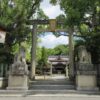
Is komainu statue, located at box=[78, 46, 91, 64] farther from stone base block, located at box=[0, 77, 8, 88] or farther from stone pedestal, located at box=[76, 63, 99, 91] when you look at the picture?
stone base block, located at box=[0, 77, 8, 88]

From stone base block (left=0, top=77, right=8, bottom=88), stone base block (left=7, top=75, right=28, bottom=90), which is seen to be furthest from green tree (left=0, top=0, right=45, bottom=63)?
stone base block (left=7, top=75, right=28, bottom=90)

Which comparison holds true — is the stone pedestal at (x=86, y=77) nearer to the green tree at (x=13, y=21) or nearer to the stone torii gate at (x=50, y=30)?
the stone torii gate at (x=50, y=30)


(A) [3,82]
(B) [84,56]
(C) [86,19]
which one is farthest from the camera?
(C) [86,19]

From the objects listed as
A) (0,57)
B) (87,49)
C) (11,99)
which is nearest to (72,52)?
(87,49)

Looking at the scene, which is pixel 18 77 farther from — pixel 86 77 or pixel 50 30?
pixel 50 30

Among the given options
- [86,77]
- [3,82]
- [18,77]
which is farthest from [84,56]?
[3,82]

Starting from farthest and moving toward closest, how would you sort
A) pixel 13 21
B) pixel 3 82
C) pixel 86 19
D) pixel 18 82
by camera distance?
pixel 13 21 < pixel 86 19 < pixel 3 82 < pixel 18 82

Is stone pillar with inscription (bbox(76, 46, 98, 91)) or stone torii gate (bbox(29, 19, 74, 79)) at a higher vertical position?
stone torii gate (bbox(29, 19, 74, 79))

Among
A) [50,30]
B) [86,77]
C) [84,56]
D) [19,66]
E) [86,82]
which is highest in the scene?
[50,30]

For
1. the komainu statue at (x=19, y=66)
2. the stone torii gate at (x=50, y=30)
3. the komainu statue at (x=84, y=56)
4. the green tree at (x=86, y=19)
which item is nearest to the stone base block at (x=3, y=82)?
the komainu statue at (x=19, y=66)

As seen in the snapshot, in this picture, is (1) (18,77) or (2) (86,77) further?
(2) (86,77)

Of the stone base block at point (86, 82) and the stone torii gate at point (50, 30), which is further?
the stone torii gate at point (50, 30)

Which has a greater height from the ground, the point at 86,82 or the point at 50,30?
the point at 50,30

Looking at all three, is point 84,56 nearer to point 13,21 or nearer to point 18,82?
point 18,82
